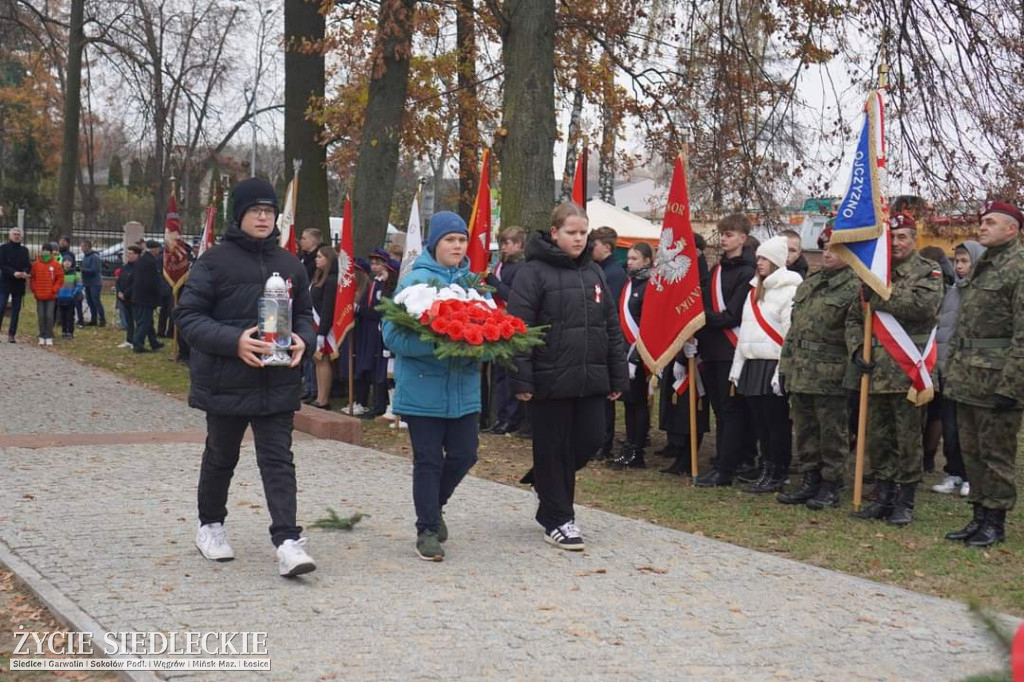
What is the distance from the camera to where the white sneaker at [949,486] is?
10.3 meters

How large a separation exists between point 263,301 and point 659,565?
104 inches

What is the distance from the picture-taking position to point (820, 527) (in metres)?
8.53

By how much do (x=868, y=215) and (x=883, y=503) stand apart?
2034mm

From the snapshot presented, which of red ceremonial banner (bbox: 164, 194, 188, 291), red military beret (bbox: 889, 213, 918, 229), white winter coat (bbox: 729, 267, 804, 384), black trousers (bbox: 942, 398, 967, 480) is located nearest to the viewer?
red military beret (bbox: 889, 213, 918, 229)

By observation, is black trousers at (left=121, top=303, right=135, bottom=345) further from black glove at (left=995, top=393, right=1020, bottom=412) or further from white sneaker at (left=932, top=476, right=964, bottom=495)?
black glove at (left=995, top=393, right=1020, bottom=412)

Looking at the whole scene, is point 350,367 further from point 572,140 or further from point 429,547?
point 572,140

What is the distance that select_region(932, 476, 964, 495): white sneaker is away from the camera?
10.3 m

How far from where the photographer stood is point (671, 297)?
1028cm

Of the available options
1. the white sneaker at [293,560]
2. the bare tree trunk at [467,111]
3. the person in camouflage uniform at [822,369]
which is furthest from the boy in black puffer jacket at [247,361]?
the bare tree trunk at [467,111]

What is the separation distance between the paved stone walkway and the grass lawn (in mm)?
490

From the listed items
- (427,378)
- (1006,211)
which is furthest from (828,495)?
(427,378)

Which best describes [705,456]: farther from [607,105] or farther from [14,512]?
[607,105]

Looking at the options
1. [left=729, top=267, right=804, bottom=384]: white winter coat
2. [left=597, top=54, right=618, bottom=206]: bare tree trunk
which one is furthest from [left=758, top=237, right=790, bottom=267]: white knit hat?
[left=597, top=54, right=618, bottom=206]: bare tree trunk

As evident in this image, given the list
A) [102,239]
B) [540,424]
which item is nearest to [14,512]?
[540,424]
